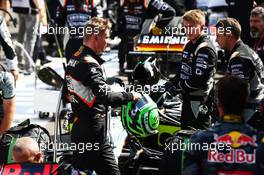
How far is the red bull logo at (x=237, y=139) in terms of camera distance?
392cm

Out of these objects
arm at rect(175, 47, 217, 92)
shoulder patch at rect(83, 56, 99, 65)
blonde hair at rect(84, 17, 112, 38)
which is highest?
blonde hair at rect(84, 17, 112, 38)

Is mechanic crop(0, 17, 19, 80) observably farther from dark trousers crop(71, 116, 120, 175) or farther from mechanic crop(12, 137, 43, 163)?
mechanic crop(12, 137, 43, 163)

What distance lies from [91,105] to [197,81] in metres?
1.35

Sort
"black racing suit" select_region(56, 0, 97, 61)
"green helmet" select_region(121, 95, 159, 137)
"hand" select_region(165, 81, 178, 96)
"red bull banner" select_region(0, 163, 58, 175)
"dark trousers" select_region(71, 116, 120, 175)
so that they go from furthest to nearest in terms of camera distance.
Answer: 1. "black racing suit" select_region(56, 0, 97, 61)
2. "hand" select_region(165, 81, 178, 96)
3. "green helmet" select_region(121, 95, 159, 137)
4. "dark trousers" select_region(71, 116, 120, 175)
5. "red bull banner" select_region(0, 163, 58, 175)

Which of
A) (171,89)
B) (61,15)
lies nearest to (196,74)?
(171,89)

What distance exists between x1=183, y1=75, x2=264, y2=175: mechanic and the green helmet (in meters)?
2.09

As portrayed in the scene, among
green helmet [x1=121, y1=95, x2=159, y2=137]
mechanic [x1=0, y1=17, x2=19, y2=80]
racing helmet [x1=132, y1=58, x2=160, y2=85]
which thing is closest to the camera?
green helmet [x1=121, y1=95, x2=159, y2=137]

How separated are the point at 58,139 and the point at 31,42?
19.4 ft

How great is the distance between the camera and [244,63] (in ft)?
19.4

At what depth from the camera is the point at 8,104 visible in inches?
240

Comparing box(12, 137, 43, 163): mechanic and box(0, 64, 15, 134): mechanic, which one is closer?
box(12, 137, 43, 163): mechanic

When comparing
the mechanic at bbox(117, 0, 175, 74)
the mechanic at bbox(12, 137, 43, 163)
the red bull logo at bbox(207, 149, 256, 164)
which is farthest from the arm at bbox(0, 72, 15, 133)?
the mechanic at bbox(117, 0, 175, 74)

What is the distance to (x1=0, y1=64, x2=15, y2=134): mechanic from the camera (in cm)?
608

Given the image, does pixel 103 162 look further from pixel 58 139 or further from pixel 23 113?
pixel 23 113
